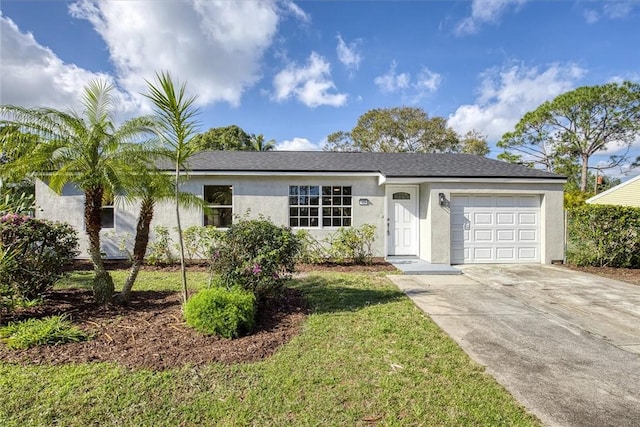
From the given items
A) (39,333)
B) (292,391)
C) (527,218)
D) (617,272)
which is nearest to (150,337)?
(39,333)

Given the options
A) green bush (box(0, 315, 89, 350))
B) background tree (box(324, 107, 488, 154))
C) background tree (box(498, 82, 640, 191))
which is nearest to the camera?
green bush (box(0, 315, 89, 350))

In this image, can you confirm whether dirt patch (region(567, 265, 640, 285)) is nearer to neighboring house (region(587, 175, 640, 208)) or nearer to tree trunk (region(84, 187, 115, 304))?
tree trunk (region(84, 187, 115, 304))

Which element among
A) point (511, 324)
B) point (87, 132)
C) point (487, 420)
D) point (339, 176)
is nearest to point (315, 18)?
point (339, 176)

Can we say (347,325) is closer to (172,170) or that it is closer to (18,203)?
(18,203)

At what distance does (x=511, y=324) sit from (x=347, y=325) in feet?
8.57

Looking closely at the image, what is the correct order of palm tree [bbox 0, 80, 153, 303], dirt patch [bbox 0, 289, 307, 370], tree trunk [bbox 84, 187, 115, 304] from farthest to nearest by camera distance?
tree trunk [bbox 84, 187, 115, 304] → palm tree [bbox 0, 80, 153, 303] → dirt patch [bbox 0, 289, 307, 370]

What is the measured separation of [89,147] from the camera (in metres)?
5.19

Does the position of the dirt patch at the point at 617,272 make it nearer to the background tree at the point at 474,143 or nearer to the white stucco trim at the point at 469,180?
the white stucco trim at the point at 469,180

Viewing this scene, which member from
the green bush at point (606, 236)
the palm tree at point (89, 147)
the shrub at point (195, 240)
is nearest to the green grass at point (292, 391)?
the palm tree at point (89, 147)

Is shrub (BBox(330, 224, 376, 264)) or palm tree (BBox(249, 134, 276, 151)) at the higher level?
palm tree (BBox(249, 134, 276, 151))

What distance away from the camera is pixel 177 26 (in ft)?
29.5

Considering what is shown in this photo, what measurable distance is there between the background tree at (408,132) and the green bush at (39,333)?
3039 cm

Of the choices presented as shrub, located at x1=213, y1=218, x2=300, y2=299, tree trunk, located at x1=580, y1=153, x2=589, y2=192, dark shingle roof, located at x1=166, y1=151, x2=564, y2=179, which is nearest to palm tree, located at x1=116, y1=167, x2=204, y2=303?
shrub, located at x1=213, y1=218, x2=300, y2=299

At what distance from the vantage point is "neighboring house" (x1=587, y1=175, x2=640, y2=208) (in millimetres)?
20750
